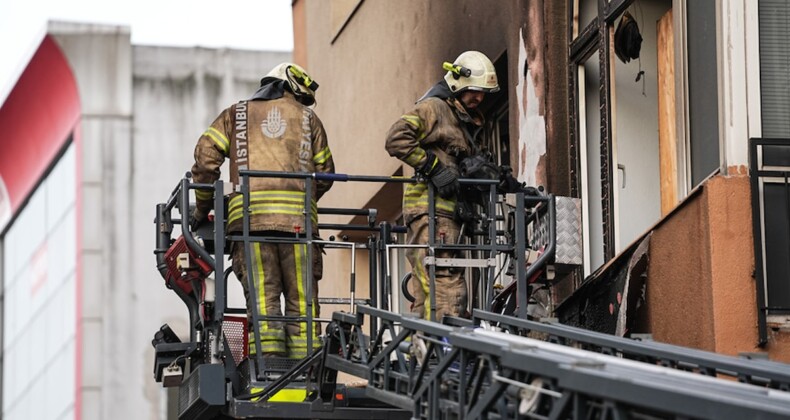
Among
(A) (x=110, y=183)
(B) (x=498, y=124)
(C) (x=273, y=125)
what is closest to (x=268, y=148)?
(C) (x=273, y=125)

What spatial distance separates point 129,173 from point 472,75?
29024 mm

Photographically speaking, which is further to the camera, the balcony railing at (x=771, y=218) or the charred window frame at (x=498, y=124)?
the charred window frame at (x=498, y=124)

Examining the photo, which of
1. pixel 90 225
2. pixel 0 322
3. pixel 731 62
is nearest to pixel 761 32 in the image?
pixel 731 62

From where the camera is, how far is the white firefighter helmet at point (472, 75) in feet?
37.8

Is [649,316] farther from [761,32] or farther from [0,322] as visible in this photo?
[0,322]

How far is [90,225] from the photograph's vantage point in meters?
39.0

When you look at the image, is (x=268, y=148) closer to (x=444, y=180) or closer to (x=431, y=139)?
(x=431, y=139)

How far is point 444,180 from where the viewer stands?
1091cm

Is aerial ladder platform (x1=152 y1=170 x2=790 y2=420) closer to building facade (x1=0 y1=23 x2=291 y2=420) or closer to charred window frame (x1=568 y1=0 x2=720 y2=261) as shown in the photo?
charred window frame (x1=568 y1=0 x2=720 y2=261)

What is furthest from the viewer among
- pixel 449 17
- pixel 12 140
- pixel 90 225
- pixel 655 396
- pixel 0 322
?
pixel 0 322

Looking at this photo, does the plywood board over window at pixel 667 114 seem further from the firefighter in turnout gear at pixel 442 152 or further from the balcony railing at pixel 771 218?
the balcony railing at pixel 771 218

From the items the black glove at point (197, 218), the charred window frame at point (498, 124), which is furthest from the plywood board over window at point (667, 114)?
the charred window frame at point (498, 124)

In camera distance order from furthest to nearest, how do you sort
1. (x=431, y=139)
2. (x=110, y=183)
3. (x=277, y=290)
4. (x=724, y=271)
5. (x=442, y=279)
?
(x=110, y=183) → (x=431, y=139) → (x=277, y=290) → (x=442, y=279) → (x=724, y=271)

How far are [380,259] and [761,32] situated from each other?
3588 mm
